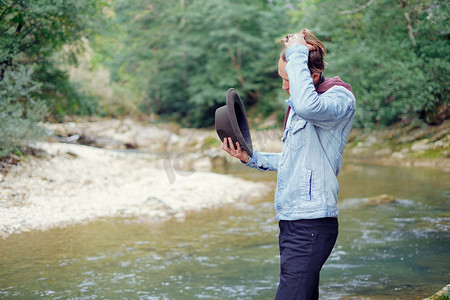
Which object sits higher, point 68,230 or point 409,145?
point 409,145

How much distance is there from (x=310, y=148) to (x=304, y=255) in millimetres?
500

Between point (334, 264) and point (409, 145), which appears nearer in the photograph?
point (334, 264)

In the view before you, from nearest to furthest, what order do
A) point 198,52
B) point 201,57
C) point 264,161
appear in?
point 264,161, point 198,52, point 201,57

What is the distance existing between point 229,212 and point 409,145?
9.73 metres

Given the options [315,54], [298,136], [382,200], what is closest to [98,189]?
[382,200]

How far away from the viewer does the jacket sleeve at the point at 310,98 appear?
201cm

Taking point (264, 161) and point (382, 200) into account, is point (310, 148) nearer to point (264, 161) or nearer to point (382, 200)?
point (264, 161)

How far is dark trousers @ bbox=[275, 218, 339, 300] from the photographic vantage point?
2.11m

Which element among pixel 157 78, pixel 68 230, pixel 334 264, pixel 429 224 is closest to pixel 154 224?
pixel 68 230

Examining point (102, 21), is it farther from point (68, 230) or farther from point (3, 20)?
point (68, 230)

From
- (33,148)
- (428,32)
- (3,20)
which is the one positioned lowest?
(33,148)

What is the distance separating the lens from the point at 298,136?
7.27ft

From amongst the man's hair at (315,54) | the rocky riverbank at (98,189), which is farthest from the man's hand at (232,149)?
the rocky riverbank at (98,189)

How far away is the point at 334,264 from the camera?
527 centimetres
